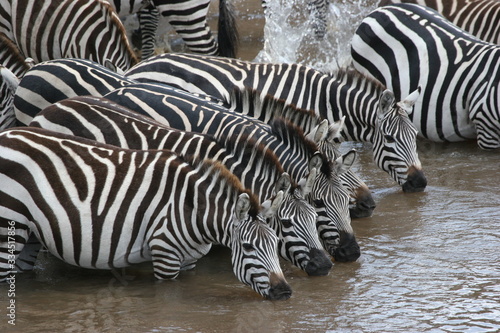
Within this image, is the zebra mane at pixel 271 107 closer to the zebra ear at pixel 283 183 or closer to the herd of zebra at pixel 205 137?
the herd of zebra at pixel 205 137

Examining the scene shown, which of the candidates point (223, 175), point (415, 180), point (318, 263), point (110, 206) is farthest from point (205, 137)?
point (415, 180)

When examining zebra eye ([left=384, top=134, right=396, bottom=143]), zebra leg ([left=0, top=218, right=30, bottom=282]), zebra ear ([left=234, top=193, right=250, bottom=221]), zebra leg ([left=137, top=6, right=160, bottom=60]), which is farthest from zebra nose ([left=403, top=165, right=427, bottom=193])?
zebra leg ([left=137, top=6, right=160, bottom=60])

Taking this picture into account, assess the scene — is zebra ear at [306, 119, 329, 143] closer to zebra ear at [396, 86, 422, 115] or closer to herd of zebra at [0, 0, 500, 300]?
herd of zebra at [0, 0, 500, 300]

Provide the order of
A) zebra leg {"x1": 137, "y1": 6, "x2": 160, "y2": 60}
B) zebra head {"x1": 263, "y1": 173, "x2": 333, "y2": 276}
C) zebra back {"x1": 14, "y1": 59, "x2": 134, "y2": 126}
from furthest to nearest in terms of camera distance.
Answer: zebra leg {"x1": 137, "y1": 6, "x2": 160, "y2": 60} → zebra back {"x1": 14, "y1": 59, "x2": 134, "y2": 126} → zebra head {"x1": 263, "y1": 173, "x2": 333, "y2": 276}

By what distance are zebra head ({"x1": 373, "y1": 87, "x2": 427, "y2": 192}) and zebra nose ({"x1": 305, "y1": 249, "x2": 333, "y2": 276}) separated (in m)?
2.35

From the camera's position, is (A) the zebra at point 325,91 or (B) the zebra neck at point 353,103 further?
Result: (B) the zebra neck at point 353,103

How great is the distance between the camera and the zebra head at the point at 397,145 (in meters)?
8.30

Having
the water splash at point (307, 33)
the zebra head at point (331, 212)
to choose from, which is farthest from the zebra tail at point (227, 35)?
the zebra head at point (331, 212)

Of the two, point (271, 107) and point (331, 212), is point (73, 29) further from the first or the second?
point (331, 212)

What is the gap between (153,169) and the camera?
624cm

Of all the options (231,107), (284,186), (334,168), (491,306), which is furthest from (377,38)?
(491,306)

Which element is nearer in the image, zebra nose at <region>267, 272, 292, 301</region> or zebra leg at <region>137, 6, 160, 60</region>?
zebra nose at <region>267, 272, 292, 301</region>

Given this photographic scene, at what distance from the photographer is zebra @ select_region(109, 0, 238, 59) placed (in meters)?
10.9

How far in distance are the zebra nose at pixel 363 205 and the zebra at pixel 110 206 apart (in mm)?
1841
